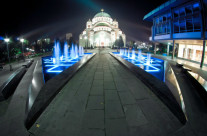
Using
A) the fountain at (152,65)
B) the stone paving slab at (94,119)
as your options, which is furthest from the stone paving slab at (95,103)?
the fountain at (152,65)

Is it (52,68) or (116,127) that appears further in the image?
(52,68)

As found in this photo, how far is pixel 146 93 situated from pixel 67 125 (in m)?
3.21

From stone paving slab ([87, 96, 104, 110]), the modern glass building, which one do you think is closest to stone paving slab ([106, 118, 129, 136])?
stone paving slab ([87, 96, 104, 110])

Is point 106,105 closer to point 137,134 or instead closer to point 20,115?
point 137,134

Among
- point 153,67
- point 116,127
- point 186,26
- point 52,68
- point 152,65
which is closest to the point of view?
point 116,127

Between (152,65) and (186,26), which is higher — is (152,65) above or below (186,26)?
below

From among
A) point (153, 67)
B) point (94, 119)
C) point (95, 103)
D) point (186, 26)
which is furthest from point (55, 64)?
point (186, 26)

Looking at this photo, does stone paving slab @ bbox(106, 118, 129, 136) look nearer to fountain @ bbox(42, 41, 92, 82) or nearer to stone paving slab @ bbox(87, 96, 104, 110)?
stone paving slab @ bbox(87, 96, 104, 110)

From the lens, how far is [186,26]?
17516mm

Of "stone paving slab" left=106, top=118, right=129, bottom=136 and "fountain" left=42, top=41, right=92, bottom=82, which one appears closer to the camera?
"stone paving slab" left=106, top=118, right=129, bottom=136

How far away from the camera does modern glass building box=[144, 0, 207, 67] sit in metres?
14.6

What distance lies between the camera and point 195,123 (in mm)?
2586

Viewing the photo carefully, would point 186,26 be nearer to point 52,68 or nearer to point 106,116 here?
point 52,68

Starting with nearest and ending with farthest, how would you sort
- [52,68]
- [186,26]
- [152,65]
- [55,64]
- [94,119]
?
1. [94,119]
2. [52,68]
3. [152,65]
4. [55,64]
5. [186,26]
